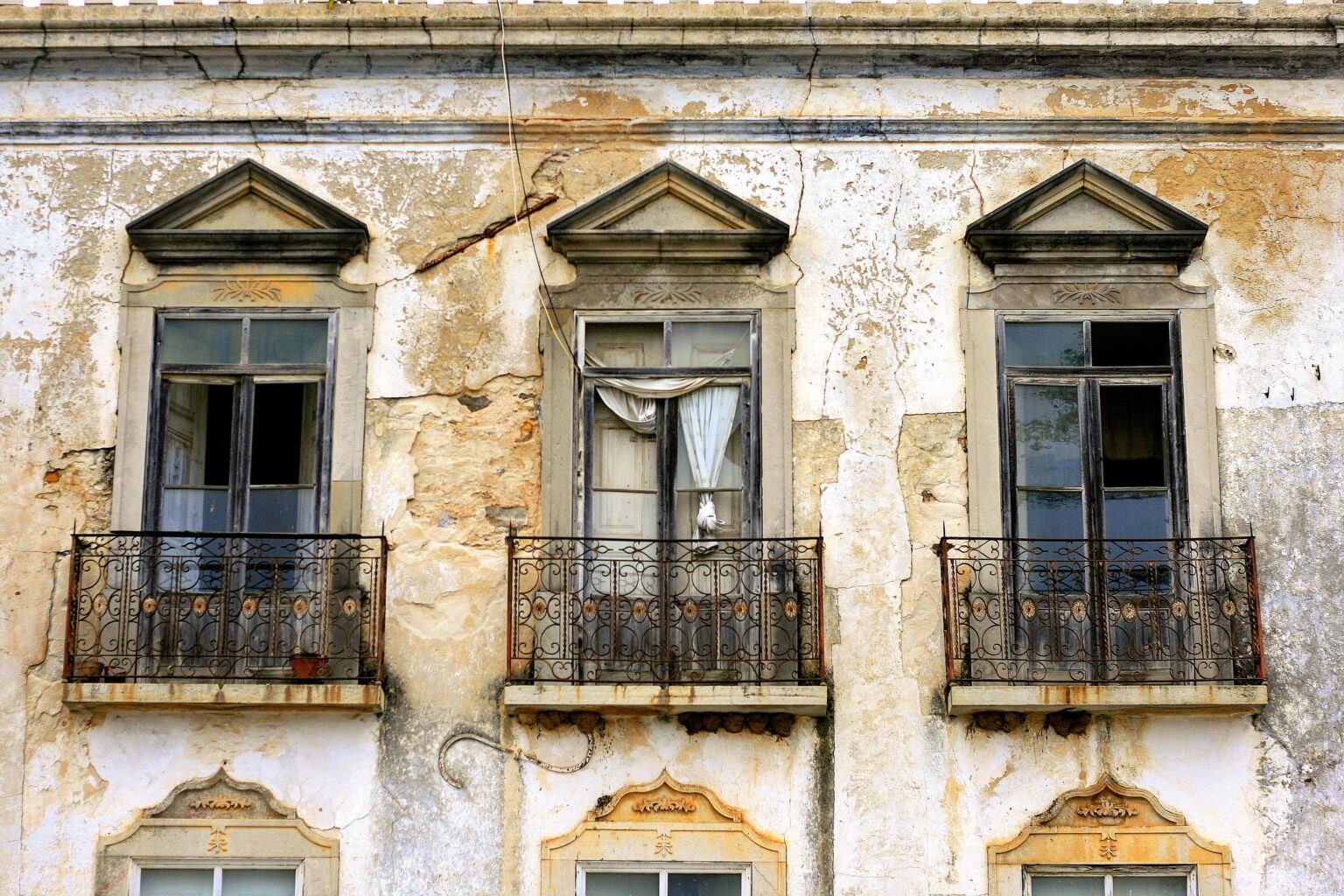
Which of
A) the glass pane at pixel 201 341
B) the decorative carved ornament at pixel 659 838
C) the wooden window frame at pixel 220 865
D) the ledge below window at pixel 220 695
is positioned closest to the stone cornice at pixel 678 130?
the glass pane at pixel 201 341

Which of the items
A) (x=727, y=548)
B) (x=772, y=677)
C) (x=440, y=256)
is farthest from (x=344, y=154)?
(x=772, y=677)

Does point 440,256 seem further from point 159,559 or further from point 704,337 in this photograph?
point 159,559

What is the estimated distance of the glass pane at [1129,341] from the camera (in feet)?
36.2

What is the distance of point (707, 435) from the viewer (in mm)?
10984

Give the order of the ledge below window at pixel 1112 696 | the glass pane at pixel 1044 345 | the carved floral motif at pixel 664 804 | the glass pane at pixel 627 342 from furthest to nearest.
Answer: the glass pane at pixel 627 342
the glass pane at pixel 1044 345
the carved floral motif at pixel 664 804
the ledge below window at pixel 1112 696

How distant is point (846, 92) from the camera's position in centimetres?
1142

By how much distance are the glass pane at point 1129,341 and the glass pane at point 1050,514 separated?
2.72ft

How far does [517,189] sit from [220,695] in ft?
11.1

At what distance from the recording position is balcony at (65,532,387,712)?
10.3m

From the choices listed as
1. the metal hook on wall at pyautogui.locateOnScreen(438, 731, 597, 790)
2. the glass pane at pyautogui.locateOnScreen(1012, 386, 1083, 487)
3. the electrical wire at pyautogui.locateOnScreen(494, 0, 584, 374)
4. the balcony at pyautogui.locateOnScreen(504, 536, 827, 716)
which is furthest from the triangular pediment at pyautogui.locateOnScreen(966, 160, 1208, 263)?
the metal hook on wall at pyautogui.locateOnScreen(438, 731, 597, 790)

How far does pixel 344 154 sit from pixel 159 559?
260cm

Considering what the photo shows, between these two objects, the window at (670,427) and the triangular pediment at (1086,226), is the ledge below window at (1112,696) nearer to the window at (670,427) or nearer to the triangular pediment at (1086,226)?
the window at (670,427)

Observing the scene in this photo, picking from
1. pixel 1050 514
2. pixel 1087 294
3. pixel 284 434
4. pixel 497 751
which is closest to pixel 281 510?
pixel 284 434

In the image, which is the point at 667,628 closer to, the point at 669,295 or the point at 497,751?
the point at 497,751
